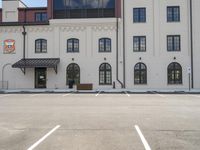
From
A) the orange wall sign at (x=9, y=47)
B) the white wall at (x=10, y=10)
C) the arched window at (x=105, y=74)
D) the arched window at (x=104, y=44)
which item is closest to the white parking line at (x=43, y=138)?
the arched window at (x=105, y=74)

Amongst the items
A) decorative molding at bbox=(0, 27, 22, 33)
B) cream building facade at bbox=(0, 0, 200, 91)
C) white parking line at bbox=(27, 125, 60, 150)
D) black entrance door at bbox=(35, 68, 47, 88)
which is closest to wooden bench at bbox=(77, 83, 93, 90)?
cream building facade at bbox=(0, 0, 200, 91)

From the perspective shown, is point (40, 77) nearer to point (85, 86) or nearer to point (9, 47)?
point (9, 47)

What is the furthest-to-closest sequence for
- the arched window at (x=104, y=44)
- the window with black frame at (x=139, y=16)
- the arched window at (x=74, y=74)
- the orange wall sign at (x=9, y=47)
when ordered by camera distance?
the orange wall sign at (x=9, y=47), the window with black frame at (x=139, y=16), the arched window at (x=104, y=44), the arched window at (x=74, y=74)

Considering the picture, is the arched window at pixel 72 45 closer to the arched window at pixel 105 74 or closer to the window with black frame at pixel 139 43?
the arched window at pixel 105 74

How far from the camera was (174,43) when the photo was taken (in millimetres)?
29734

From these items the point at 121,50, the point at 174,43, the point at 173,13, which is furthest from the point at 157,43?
the point at 121,50

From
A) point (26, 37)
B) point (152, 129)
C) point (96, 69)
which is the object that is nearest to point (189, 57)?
point (96, 69)

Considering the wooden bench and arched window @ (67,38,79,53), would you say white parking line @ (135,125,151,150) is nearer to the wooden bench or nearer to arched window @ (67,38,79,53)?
the wooden bench

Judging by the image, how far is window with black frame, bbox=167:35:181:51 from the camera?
29672 millimetres

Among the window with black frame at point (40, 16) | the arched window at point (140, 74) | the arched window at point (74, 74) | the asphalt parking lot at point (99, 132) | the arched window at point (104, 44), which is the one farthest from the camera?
the window with black frame at point (40, 16)

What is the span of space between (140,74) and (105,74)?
425 cm

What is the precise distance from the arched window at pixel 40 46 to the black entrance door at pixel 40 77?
2436mm

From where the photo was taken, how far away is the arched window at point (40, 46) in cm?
3064

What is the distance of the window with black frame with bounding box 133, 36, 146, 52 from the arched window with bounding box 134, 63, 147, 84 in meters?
1.89
